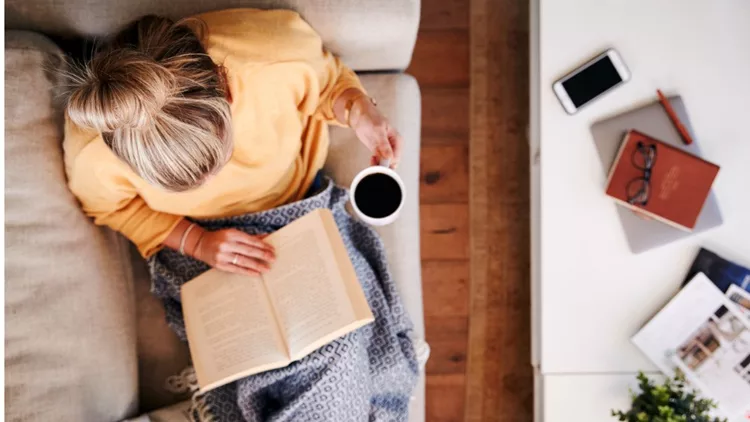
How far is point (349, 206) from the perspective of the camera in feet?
3.82

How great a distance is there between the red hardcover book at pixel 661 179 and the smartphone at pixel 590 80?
9cm

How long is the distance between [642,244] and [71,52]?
1035 millimetres

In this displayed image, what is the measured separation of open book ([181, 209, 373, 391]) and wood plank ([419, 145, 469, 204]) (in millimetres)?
524

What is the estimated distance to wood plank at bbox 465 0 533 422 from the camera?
149cm

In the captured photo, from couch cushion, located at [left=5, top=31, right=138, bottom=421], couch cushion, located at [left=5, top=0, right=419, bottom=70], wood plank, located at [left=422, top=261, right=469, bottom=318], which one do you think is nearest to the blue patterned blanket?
couch cushion, located at [left=5, top=31, right=138, bottom=421]

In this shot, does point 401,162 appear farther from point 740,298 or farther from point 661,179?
point 740,298

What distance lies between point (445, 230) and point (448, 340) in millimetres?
274

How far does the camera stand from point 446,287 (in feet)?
4.95

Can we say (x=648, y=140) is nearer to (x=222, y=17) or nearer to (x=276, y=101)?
(x=276, y=101)

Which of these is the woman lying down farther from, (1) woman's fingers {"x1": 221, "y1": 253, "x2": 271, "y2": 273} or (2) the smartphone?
(2) the smartphone

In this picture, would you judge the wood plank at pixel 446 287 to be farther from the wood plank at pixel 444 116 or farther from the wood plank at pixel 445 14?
the wood plank at pixel 445 14

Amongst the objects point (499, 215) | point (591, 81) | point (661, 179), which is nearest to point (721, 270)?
point (661, 179)

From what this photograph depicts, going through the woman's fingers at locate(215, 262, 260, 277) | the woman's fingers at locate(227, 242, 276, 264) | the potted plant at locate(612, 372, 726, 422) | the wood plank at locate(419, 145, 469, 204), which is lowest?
the woman's fingers at locate(215, 262, 260, 277)

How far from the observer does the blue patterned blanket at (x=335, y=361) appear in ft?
3.33
